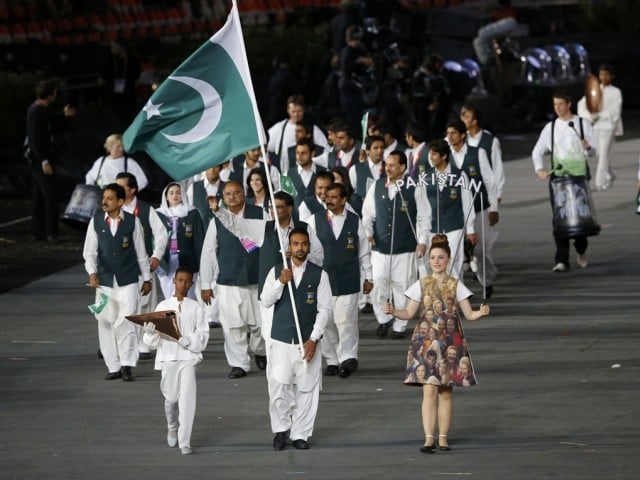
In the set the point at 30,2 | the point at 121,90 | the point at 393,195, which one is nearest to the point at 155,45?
the point at 30,2

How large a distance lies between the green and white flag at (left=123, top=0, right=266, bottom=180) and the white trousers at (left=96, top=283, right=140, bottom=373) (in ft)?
5.64

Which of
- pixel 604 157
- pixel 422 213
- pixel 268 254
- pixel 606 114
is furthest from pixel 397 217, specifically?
pixel 604 157

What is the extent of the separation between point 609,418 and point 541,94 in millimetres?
22415

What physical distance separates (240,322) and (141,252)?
972 millimetres

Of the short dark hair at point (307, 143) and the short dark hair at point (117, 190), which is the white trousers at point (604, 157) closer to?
the short dark hair at point (307, 143)

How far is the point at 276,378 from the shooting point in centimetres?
1090

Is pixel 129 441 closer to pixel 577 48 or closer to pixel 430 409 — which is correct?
pixel 430 409

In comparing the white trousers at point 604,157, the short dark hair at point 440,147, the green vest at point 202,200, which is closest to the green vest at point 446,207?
the short dark hair at point 440,147

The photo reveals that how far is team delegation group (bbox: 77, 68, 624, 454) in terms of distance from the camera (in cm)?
1082

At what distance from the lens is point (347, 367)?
13.2 meters

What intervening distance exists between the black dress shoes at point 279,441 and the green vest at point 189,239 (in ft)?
11.3

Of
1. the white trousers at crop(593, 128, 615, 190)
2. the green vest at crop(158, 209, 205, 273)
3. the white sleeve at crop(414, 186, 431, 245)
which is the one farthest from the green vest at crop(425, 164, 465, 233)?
the white trousers at crop(593, 128, 615, 190)

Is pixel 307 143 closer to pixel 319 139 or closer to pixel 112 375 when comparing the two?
pixel 319 139

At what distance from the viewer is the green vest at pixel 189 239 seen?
14.0 meters
